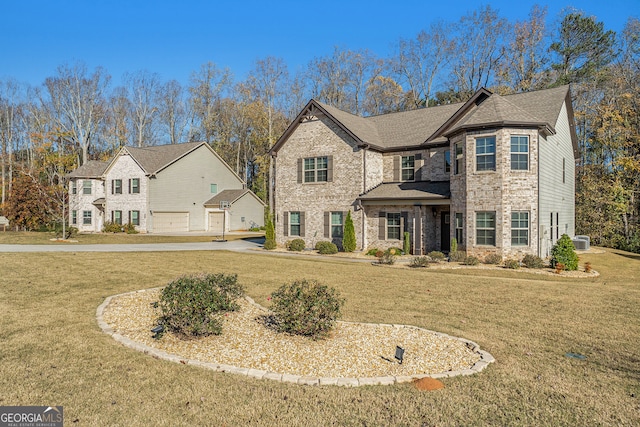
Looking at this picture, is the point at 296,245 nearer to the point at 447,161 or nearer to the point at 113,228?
the point at 447,161

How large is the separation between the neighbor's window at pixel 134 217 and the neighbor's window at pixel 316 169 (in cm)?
2083

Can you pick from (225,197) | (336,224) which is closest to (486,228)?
(336,224)

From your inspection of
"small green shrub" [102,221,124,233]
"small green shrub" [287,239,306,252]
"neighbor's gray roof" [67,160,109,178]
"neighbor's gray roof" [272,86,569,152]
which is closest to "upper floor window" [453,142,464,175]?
"neighbor's gray roof" [272,86,569,152]

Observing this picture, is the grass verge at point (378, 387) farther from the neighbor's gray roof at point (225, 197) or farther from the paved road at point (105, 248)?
the neighbor's gray roof at point (225, 197)

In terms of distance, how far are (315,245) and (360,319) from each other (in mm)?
15230

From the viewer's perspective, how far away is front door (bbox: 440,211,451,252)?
68.7 ft

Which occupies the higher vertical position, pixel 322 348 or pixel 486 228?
pixel 486 228

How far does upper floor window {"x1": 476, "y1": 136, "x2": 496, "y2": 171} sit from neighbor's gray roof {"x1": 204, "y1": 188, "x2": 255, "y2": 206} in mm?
27596

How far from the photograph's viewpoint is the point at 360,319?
8000mm

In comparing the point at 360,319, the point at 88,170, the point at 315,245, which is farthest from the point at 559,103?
the point at 88,170

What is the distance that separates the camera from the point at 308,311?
6559mm

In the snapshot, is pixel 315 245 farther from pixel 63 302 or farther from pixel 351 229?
pixel 63 302

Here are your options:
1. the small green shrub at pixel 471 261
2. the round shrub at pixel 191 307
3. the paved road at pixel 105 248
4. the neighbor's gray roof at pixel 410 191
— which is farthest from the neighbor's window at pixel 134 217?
the round shrub at pixel 191 307

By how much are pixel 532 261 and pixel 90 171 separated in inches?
1629
